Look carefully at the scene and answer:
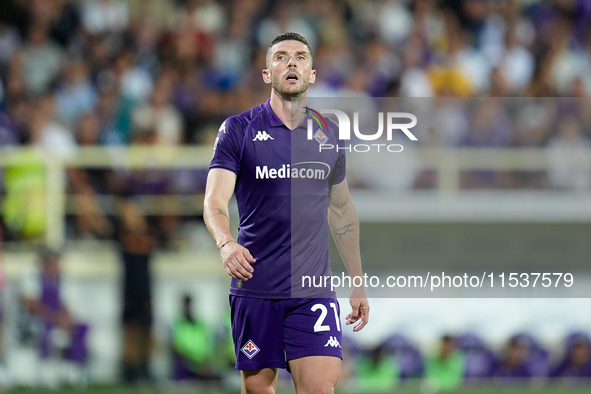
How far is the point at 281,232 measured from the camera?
5641 mm

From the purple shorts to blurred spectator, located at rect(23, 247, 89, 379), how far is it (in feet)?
19.1

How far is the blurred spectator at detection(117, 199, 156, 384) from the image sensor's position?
11062 millimetres

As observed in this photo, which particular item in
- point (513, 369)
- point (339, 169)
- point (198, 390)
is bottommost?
point (198, 390)

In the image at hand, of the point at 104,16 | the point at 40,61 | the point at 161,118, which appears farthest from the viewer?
the point at 104,16

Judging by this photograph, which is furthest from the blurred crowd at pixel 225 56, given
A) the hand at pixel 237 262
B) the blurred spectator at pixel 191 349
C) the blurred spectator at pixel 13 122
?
the hand at pixel 237 262

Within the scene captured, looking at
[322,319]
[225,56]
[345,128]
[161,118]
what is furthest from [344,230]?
[225,56]

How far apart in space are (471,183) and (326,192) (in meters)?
6.14

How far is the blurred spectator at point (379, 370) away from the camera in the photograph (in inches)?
428

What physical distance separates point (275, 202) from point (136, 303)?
19.1ft

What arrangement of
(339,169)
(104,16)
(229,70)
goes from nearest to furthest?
(339,169) → (229,70) → (104,16)

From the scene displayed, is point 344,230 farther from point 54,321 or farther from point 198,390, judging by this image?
point 54,321

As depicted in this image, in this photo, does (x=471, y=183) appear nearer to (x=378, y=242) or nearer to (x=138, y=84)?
(x=378, y=242)

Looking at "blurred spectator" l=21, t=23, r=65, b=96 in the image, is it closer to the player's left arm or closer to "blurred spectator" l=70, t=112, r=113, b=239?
"blurred spectator" l=70, t=112, r=113, b=239

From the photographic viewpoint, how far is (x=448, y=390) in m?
10.7
